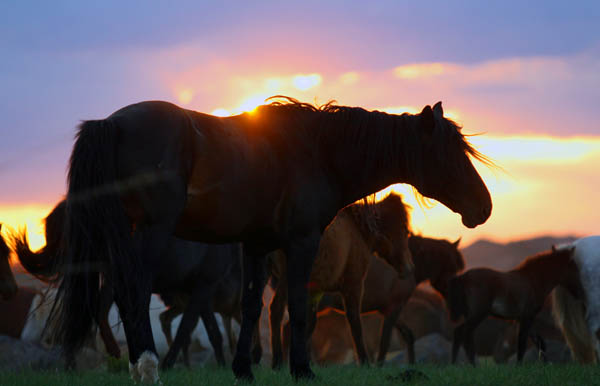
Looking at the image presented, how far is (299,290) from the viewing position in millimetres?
6125

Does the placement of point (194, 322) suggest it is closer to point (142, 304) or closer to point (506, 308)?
point (142, 304)

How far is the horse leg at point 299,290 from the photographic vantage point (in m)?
6.06

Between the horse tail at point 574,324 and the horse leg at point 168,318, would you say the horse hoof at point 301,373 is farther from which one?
the horse leg at point 168,318

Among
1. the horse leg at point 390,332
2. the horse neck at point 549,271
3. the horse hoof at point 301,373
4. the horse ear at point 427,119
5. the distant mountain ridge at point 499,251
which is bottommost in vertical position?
the distant mountain ridge at point 499,251

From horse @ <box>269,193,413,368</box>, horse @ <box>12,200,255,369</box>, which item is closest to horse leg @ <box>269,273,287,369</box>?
horse @ <box>269,193,413,368</box>

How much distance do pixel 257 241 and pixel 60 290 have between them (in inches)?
69.4

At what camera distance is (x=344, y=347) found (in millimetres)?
16891

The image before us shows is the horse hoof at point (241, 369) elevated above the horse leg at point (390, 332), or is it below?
above

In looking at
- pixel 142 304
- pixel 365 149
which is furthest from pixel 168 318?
pixel 142 304

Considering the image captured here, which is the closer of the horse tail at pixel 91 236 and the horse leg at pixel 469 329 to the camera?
the horse tail at pixel 91 236

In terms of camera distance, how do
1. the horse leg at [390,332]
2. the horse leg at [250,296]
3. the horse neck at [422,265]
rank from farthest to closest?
the horse neck at [422,265] → the horse leg at [390,332] → the horse leg at [250,296]

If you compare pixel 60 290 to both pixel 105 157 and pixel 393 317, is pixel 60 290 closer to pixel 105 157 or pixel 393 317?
pixel 105 157

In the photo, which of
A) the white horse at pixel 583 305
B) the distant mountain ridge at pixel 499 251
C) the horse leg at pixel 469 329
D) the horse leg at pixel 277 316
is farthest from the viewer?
the distant mountain ridge at pixel 499 251

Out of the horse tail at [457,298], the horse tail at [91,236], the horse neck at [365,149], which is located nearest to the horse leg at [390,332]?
the horse tail at [457,298]
